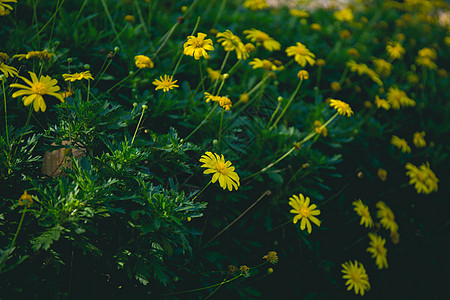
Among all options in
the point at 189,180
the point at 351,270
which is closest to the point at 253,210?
the point at 189,180

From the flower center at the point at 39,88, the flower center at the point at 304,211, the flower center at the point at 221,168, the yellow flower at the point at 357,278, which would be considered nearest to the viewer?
the flower center at the point at 39,88

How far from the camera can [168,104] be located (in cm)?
233

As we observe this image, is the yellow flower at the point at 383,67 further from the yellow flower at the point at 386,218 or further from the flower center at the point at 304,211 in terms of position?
the flower center at the point at 304,211

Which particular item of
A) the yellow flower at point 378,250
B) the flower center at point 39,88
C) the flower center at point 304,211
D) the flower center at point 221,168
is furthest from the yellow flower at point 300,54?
the flower center at point 39,88

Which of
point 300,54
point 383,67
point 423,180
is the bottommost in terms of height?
point 423,180

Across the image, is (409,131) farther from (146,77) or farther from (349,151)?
(146,77)

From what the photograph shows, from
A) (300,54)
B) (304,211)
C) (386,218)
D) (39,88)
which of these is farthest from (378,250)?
(39,88)

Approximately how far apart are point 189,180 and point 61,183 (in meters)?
0.93

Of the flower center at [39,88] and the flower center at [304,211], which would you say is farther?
the flower center at [304,211]

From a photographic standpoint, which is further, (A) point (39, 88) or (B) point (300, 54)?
(B) point (300, 54)

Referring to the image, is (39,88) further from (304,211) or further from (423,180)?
(423,180)

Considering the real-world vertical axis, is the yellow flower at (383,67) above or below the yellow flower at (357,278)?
above

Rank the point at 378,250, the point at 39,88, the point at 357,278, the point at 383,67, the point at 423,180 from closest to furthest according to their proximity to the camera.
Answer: the point at 39,88, the point at 357,278, the point at 378,250, the point at 423,180, the point at 383,67

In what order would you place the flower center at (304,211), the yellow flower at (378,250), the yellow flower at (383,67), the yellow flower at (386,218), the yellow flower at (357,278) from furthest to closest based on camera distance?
1. the yellow flower at (383,67)
2. the yellow flower at (386,218)
3. the yellow flower at (378,250)
4. the yellow flower at (357,278)
5. the flower center at (304,211)
